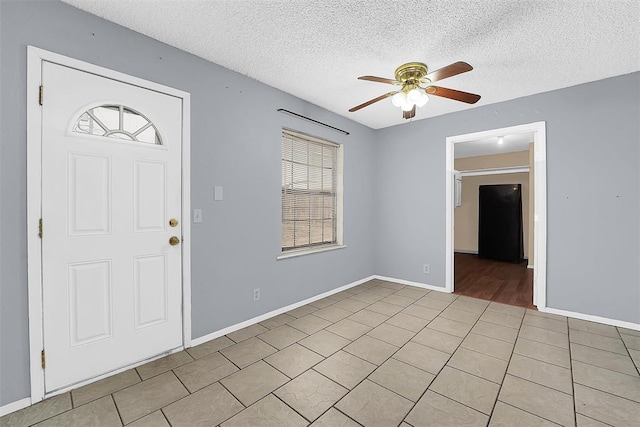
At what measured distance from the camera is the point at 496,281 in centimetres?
448

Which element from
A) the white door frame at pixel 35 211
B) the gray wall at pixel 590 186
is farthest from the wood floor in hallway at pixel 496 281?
the white door frame at pixel 35 211

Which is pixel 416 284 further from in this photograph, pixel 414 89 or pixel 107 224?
pixel 107 224

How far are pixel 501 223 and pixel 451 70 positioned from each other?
5.41 metres

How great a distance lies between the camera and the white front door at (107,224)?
175 centimetres

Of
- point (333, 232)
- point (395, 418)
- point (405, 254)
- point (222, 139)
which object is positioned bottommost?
point (395, 418)

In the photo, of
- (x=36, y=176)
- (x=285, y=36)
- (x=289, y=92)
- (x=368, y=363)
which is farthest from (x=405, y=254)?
(x=36, y=176)

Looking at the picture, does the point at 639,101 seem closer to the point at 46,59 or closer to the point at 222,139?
the point at 222,139

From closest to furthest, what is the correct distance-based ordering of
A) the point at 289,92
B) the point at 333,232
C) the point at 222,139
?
1. the point at 222,139
2. the point at 289,92
3. the point at 333,232

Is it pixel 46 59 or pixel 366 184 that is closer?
pixel 46 59

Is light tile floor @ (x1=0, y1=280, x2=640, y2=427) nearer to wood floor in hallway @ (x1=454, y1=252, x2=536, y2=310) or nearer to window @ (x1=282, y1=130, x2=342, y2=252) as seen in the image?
wood floor in hallway @ (x1=454, y1=252, x2=536, y2=310)

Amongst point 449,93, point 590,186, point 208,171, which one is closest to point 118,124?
point 208,171

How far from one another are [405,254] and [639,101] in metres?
3.02

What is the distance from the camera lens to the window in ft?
11.1

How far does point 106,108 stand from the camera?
1.97 m
